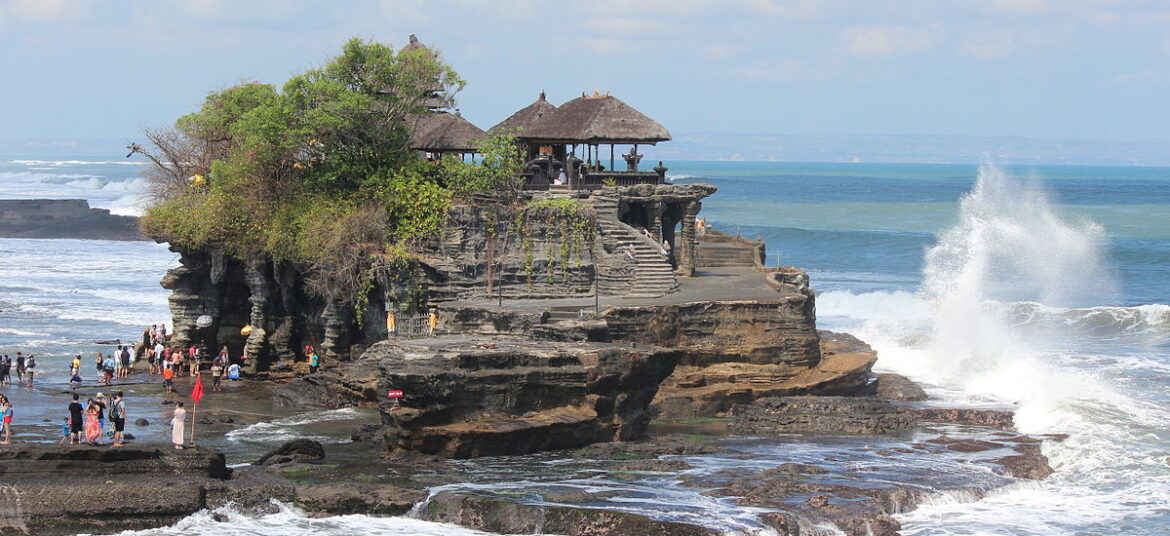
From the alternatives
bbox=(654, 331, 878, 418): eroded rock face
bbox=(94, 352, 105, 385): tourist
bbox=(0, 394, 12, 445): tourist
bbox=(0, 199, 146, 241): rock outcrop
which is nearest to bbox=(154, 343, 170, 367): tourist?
bbox=(94, 352, 105, 385): tourist

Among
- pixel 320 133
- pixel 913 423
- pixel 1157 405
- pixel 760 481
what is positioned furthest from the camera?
pixel 320 133

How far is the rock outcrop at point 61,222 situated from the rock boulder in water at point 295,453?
209ft

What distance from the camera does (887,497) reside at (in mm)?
27891

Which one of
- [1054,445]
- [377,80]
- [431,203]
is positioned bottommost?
[1054,445]

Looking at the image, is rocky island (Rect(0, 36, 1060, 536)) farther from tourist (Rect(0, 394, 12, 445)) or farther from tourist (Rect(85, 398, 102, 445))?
tourist (Rect(0, 394, 12, 445))

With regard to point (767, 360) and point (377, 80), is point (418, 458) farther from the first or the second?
point (377, 80)

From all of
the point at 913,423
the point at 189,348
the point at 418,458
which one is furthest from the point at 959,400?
the point at 189,348

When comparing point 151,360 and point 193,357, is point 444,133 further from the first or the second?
point 151,360

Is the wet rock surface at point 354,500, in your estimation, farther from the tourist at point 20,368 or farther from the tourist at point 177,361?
the tourist at point 20,368

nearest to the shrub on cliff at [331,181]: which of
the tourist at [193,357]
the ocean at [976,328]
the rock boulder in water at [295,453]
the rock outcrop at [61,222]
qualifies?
the tourist at [193,357]

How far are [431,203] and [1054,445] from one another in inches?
671

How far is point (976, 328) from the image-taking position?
4972cm

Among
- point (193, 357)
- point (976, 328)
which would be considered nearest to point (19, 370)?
point (193, 357)

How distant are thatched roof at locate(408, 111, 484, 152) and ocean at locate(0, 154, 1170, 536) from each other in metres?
11.9
